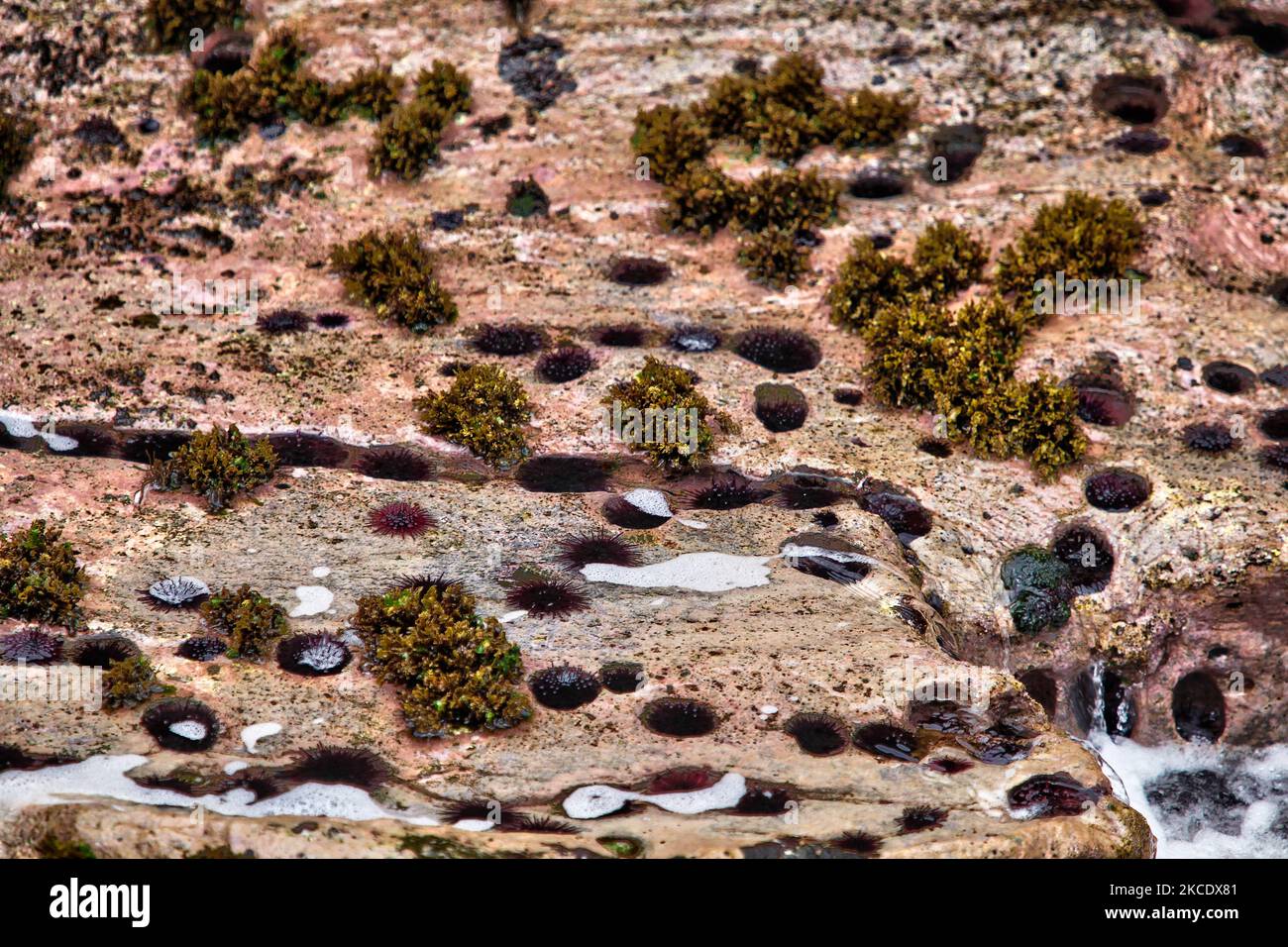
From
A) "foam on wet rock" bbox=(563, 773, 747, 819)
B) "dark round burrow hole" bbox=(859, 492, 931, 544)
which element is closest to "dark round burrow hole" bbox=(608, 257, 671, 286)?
"dark round burrow hole" bbox=(859, 492, 931, 544)

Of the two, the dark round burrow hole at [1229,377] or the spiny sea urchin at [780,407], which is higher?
the dark round burrow hole at [1229,377]

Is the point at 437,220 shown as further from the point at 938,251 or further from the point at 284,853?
the point at 284,853

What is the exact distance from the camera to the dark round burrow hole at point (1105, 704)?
2544 cm

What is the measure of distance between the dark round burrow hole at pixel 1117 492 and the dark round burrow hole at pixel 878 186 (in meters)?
8.23

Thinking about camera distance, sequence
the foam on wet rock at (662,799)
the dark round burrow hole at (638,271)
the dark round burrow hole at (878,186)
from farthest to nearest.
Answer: the dark round burrow hole at (878,186) → the dark round burrow hole at (638,271) → the foam on wet rock at (662,799)

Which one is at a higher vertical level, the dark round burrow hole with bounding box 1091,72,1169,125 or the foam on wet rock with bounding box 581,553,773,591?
the dark round burrow hole with bounding box 1091,72,1169,125

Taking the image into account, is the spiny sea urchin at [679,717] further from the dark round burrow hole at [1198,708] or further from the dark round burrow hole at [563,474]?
the dark round burrow hole at [1198,708]

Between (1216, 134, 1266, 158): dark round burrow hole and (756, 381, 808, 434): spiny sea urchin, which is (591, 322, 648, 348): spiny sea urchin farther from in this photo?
(1216, 134, 1266, 158): dark round burrow hole

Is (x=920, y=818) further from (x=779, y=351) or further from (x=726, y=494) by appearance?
(x=779, y=351)

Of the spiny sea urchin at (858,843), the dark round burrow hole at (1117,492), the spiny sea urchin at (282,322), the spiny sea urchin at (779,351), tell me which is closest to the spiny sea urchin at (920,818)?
the spiny sea urchin at (858,843)

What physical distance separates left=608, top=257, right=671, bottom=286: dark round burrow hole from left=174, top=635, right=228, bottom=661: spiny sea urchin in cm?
1166

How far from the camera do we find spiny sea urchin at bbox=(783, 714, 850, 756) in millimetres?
19766

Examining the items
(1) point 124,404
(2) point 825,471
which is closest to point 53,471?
(1) point 124,404

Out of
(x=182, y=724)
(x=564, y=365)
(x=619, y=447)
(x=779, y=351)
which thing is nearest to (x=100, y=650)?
(x=182, y=724)
